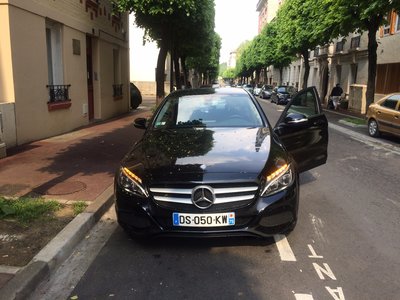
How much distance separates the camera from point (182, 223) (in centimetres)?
379

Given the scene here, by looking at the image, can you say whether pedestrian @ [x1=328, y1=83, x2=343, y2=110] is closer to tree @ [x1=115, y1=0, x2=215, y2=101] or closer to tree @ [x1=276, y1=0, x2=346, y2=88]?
tree @ [x1=276, y1=0, x2=346, y2=88]

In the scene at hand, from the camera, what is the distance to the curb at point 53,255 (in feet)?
10.6

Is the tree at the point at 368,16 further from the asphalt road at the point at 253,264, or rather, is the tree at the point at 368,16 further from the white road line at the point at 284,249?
the white road line at the point at 284,249

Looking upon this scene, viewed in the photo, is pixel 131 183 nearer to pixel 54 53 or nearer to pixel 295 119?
pixel 295 119

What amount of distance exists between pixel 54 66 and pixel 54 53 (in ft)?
1.19

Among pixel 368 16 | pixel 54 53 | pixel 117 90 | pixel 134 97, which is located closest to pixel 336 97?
pixel 368 16

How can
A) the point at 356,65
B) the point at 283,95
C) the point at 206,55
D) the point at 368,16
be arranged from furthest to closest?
1. the point at 206,55
2. the point at 283,95
3. the point at 356,65
4. the point at 368,16

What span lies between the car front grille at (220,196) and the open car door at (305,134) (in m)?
2.12

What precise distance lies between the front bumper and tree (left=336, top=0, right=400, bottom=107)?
1183 centimetres

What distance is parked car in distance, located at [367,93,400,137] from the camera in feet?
39.1

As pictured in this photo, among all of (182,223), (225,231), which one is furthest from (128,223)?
(225,231)

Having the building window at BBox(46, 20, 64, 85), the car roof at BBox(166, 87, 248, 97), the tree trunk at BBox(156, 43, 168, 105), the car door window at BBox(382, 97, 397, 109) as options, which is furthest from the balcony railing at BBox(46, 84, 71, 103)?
the car door window at BBox(382, 97, 397, 109)

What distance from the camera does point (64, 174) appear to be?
22.4 feet

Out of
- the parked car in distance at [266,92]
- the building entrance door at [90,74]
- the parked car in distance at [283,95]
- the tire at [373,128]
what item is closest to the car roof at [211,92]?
the tire at [373,128]
